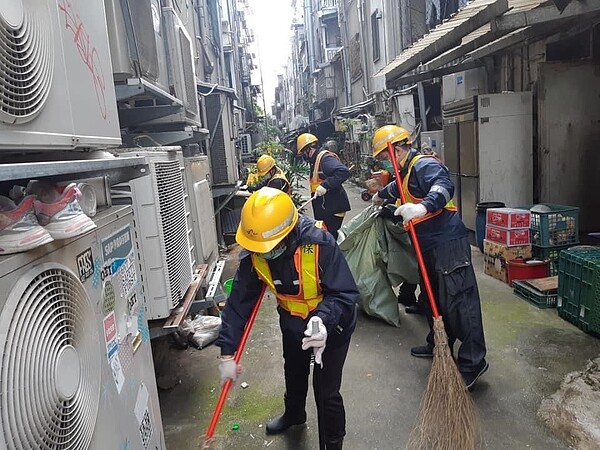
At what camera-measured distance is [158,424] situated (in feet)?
7.72

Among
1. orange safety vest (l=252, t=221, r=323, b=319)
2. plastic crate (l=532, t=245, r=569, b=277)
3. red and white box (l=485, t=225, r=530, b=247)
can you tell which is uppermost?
orange safety vest (l=252, t=221, r=323, b=319)

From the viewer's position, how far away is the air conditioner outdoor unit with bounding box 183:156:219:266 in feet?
13.4

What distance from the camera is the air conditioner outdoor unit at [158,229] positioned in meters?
2.81

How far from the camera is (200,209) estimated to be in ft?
14.0

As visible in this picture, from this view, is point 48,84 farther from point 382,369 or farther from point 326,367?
Answer: point 382,369

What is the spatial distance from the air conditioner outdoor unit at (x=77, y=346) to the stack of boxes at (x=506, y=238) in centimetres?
450

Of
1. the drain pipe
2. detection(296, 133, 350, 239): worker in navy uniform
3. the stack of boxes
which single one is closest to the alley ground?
the stack of boxes

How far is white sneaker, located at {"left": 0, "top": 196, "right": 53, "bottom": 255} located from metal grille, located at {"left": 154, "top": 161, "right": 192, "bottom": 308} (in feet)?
5.24

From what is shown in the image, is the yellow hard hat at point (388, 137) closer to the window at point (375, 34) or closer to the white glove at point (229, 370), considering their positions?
the white glove at point (229, 370)

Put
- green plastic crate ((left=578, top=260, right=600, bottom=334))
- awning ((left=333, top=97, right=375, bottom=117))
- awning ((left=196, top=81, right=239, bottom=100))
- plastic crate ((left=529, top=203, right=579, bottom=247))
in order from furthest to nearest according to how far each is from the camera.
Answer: awning ((left=333, top=97, right=375, bottom=117)) < awning ((left=196, top=81, right=239, bottom=100)) < plastic crate ((left=529, top=203, right=579, bottom=247)) < green plastic crate ((left=578, top=260, right=600, bottom=334))

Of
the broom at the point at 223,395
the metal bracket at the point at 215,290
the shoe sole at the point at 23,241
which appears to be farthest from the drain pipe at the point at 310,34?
the shoe sole at the point at 23,241

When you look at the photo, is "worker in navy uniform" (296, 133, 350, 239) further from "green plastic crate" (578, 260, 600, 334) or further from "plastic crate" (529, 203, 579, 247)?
"green plastic crate" (578, 260, 600, 334)

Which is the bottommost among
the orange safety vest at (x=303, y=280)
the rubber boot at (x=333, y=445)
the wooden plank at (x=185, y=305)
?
the rubber boot at (x=333, y=445)

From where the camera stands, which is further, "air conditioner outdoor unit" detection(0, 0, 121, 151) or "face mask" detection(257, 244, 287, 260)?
"face mask" detection(257, 244, 287, 260)
